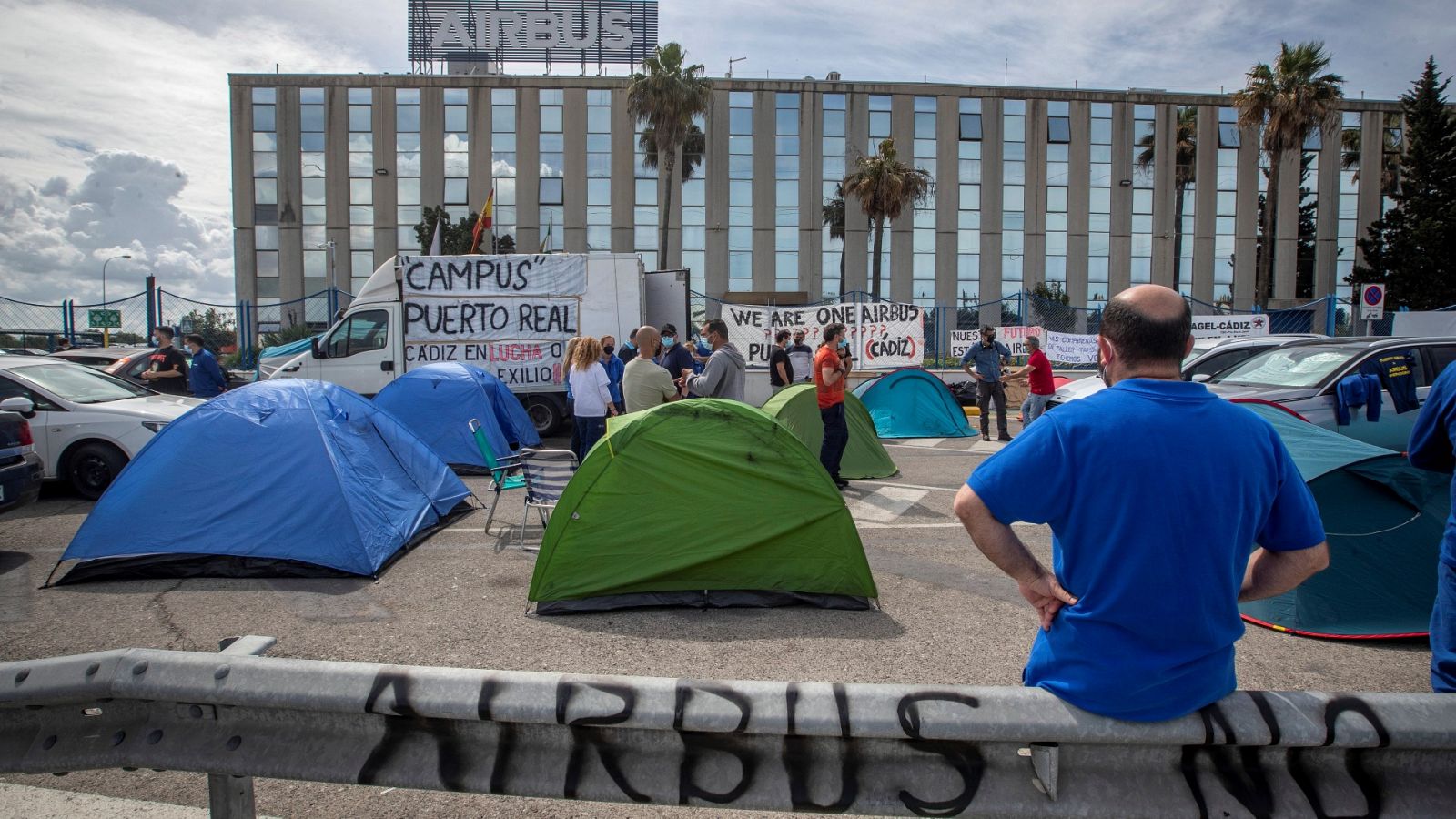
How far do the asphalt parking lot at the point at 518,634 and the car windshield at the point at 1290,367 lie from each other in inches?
187

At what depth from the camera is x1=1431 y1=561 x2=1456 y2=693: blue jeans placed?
2482 mm

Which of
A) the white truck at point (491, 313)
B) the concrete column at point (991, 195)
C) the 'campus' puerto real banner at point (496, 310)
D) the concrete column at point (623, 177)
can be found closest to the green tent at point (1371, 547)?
the white truck at point (491, 313)

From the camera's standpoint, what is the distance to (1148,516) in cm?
189

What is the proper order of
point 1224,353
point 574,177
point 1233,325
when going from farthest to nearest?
point 574,177 → point 1233,325 → point 1224,353

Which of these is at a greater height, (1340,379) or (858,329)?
(858,329)

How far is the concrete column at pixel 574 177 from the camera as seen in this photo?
35.0 metres

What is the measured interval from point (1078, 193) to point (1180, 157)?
5.10m

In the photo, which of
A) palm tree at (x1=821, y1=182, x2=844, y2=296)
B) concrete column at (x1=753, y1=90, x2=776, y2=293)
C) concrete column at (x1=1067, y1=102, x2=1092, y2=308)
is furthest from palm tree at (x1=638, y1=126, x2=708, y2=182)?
concrete column at (x1=1067, y1=102, x2=1092, y2=308)

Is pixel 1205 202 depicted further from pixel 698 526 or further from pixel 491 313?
pixel 698 526

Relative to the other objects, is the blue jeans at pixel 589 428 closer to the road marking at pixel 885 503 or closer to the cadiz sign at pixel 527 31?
the road marking at pixel 885 503

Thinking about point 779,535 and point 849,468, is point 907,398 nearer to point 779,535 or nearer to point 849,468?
point 849,468

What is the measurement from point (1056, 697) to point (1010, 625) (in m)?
3.56

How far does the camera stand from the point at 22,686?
2117 millimetres

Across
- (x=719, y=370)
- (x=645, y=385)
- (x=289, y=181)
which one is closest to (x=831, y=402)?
(x=719, y=370)
